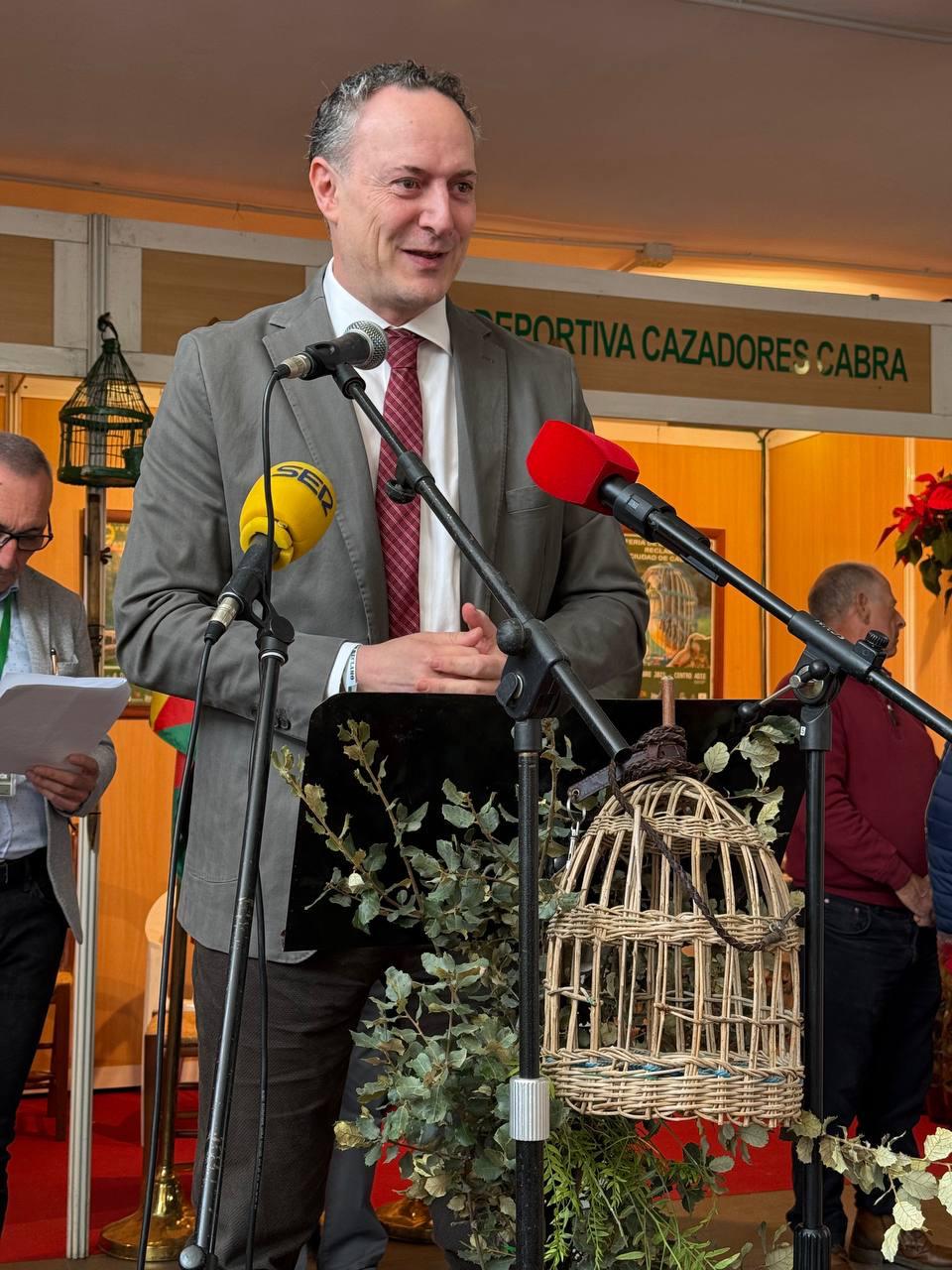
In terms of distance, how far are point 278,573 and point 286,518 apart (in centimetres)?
37

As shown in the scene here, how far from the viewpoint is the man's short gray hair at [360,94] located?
1.85m

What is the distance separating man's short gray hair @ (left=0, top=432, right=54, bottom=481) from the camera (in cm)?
313

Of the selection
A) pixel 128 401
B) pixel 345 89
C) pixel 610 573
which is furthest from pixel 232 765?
pixel 128 401

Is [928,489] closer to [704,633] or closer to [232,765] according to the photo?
[704,633]

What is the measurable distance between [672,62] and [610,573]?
2962 mm

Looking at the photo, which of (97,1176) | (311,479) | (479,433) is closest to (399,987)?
(311,479)

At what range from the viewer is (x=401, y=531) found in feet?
6.08

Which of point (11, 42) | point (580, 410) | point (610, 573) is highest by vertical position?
point (11, 42)

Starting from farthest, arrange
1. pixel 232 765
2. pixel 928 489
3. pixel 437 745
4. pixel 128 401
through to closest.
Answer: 1. pixel 928 489
2. pixel 128 401
3. pixel 232 765
4. pixel 437 745

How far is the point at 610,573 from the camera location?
200 centimetres

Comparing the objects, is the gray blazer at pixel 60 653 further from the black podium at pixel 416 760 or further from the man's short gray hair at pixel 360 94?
the black podium at pixel 416 760

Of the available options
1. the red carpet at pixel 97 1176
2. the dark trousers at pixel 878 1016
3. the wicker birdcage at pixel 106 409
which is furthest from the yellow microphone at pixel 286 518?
the dark trousers at pixel 878 1016

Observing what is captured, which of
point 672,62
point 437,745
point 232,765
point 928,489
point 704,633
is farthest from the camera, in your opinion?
point 704,633

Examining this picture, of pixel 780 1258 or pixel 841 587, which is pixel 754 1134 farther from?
pixel 841 587
